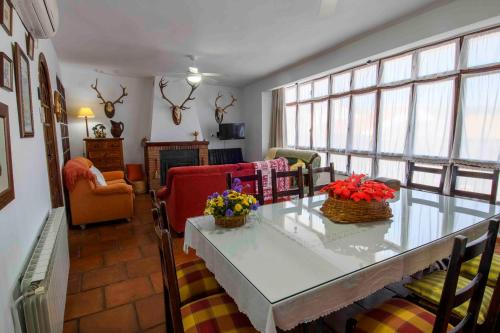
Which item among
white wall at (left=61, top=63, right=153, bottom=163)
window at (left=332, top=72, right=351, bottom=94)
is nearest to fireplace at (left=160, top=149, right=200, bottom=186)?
white wall at (left=61, top=63, right=153, bottom=163)

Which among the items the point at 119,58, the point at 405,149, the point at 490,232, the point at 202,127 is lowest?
the point at 490,232

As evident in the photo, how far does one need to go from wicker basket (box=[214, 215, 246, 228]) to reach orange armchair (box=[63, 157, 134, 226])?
2.62 m

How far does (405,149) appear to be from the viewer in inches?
145

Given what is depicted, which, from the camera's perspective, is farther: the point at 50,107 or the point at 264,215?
the point at 50,107

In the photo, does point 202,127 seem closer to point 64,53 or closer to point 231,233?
point 64,53

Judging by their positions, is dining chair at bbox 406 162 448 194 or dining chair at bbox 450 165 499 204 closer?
dining chair at bbox 450 165 499 204

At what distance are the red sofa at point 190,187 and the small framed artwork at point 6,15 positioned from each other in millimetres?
1887

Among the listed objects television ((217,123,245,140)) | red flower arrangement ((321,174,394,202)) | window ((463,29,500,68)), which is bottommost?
red flower arrangement ((321,174,394,202))

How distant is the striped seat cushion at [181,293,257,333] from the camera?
3.60ft

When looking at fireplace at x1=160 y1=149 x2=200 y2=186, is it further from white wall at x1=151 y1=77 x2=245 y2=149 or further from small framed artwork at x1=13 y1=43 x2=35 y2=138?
small framed artwork at x1=13 y1=43 x2=35 y2=138

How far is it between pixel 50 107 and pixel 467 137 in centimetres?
480

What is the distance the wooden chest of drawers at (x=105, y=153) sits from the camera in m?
5.01

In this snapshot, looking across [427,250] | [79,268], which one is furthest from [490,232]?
[79,268]

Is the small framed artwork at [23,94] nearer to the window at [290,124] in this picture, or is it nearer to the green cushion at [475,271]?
the green cushion at [475,271]
